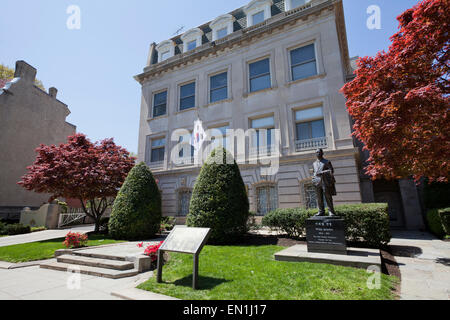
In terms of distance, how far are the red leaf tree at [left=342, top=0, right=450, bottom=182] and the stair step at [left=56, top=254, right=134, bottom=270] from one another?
9216 millimetres

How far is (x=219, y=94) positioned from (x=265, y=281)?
16.2 meters

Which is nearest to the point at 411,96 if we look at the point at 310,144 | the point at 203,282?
the point at 203,282

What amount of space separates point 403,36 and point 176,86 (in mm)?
17329

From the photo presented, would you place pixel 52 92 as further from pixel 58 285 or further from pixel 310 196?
pixel 310 196

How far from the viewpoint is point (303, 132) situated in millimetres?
15125

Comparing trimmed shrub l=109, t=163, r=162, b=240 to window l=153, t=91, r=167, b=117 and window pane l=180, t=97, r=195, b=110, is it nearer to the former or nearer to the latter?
window pane l=180, t=97, r=195, b=110

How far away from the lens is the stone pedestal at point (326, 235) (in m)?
6.85

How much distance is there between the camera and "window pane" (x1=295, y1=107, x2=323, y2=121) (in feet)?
48.6

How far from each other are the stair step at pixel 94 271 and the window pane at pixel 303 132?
12.6 m

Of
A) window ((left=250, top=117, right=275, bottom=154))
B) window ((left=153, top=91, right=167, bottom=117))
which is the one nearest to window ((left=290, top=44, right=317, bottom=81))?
window ((left=250, top=117, right=275, bottom=154))

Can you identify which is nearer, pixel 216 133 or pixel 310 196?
pixel 310 196

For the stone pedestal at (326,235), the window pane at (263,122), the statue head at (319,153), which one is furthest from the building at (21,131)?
the statue head at (319,153)

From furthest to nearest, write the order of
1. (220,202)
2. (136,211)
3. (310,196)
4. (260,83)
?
(260,83)
(310,196)
(136,211)
(220,202)

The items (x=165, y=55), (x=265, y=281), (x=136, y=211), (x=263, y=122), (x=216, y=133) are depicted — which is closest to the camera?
(x=265, y=281)
